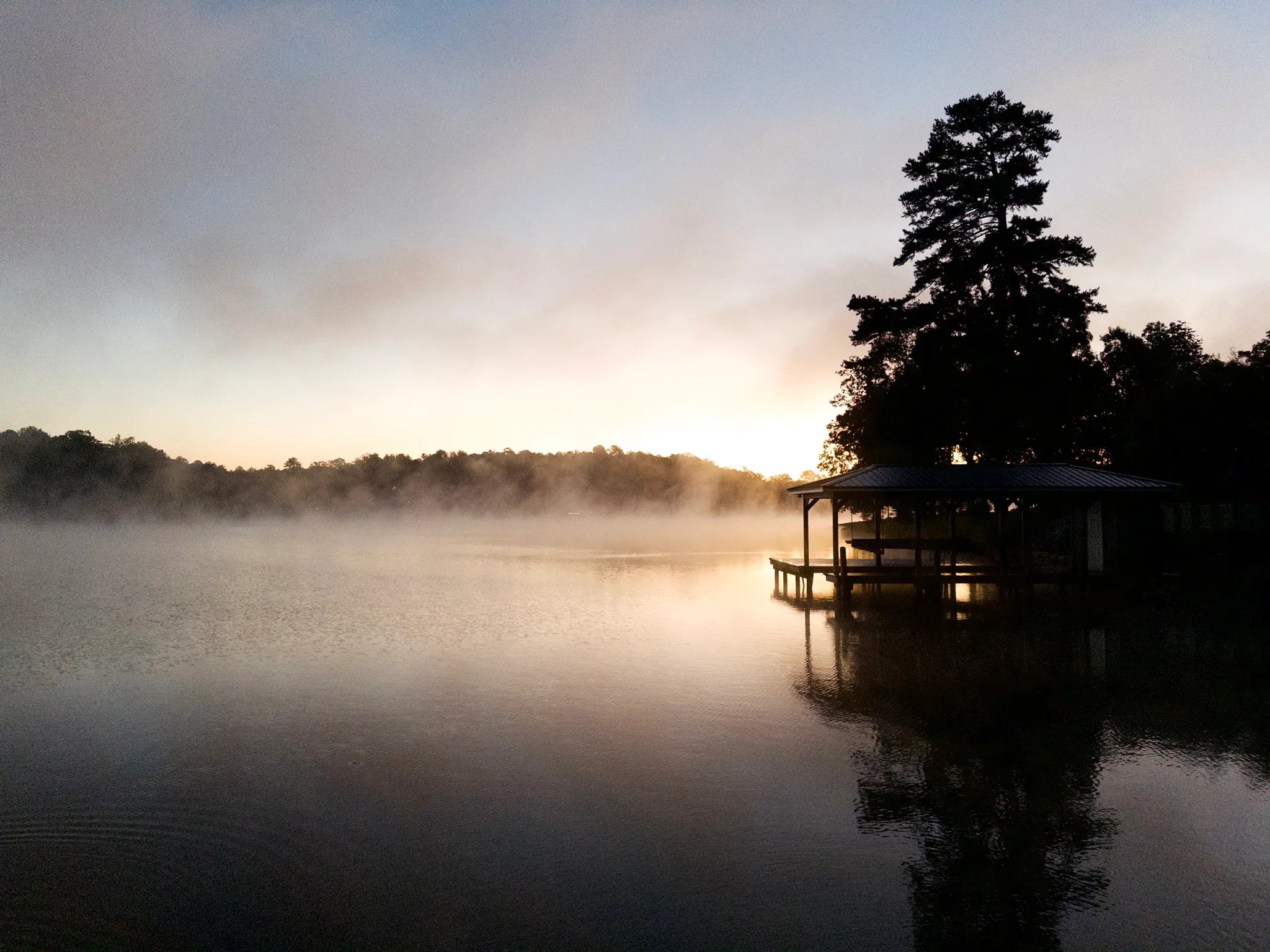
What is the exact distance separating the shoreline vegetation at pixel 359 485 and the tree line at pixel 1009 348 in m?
61.9

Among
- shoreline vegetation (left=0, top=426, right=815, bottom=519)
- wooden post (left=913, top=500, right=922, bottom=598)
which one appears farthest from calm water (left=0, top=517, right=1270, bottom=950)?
shoreline vegetation (left=0, top=426, right=815, bottom=519)

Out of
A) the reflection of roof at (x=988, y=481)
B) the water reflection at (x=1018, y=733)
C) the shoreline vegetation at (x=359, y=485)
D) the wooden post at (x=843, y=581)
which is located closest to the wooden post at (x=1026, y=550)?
the reflection of roof at (x=988, y=481)

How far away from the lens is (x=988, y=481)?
71.7ft

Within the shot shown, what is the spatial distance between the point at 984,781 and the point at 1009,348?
26116mm

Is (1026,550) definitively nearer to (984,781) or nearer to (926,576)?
(926,576)

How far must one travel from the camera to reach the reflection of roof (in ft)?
69.8

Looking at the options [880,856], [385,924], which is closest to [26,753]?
[385,924]

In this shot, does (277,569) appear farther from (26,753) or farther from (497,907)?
(497,907)

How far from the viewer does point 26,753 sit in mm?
9500

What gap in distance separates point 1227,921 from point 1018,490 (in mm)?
17152

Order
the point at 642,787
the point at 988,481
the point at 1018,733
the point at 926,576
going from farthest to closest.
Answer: the point at 926,576, the point at 988,481, the point at 1018,733, the point at 642,787

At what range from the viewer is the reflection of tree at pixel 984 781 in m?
5.66

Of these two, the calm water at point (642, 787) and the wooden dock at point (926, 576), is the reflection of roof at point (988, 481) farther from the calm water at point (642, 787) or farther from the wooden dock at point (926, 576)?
the calm water at point (642, 787)

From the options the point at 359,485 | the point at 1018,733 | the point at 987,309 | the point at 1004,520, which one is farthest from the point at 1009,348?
the point at 359,485
